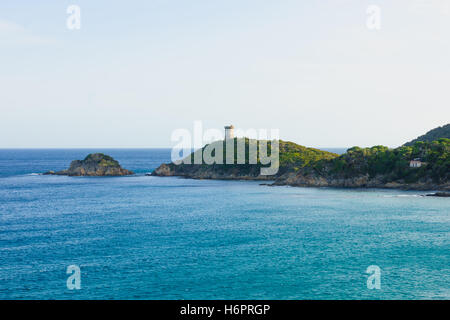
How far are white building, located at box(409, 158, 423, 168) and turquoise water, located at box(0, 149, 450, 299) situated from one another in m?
18.0

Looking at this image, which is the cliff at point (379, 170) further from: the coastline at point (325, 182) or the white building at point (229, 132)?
the white building at point (229, 132)

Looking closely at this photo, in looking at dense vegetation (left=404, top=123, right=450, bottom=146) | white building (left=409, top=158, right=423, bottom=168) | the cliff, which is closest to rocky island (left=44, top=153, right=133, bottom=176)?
the cliff

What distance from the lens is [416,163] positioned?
9369 cm

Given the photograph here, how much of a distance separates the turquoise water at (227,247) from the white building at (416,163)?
59.2 ft

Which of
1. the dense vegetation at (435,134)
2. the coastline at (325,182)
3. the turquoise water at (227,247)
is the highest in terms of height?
the dense vegetation at (435,134)

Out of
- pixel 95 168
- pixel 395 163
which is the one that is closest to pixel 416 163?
pixel 395 163

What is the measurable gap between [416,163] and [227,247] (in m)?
69.3

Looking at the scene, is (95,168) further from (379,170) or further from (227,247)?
(227,247)

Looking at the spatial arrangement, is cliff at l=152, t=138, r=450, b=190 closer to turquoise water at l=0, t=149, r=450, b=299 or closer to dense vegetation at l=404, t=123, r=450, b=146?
turquoise water at l=0, t=149, r=450, b=299

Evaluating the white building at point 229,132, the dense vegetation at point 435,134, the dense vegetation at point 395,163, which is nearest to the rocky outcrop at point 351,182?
the dense vegetation at point 395,163

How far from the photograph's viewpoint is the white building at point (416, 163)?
93344 mm
